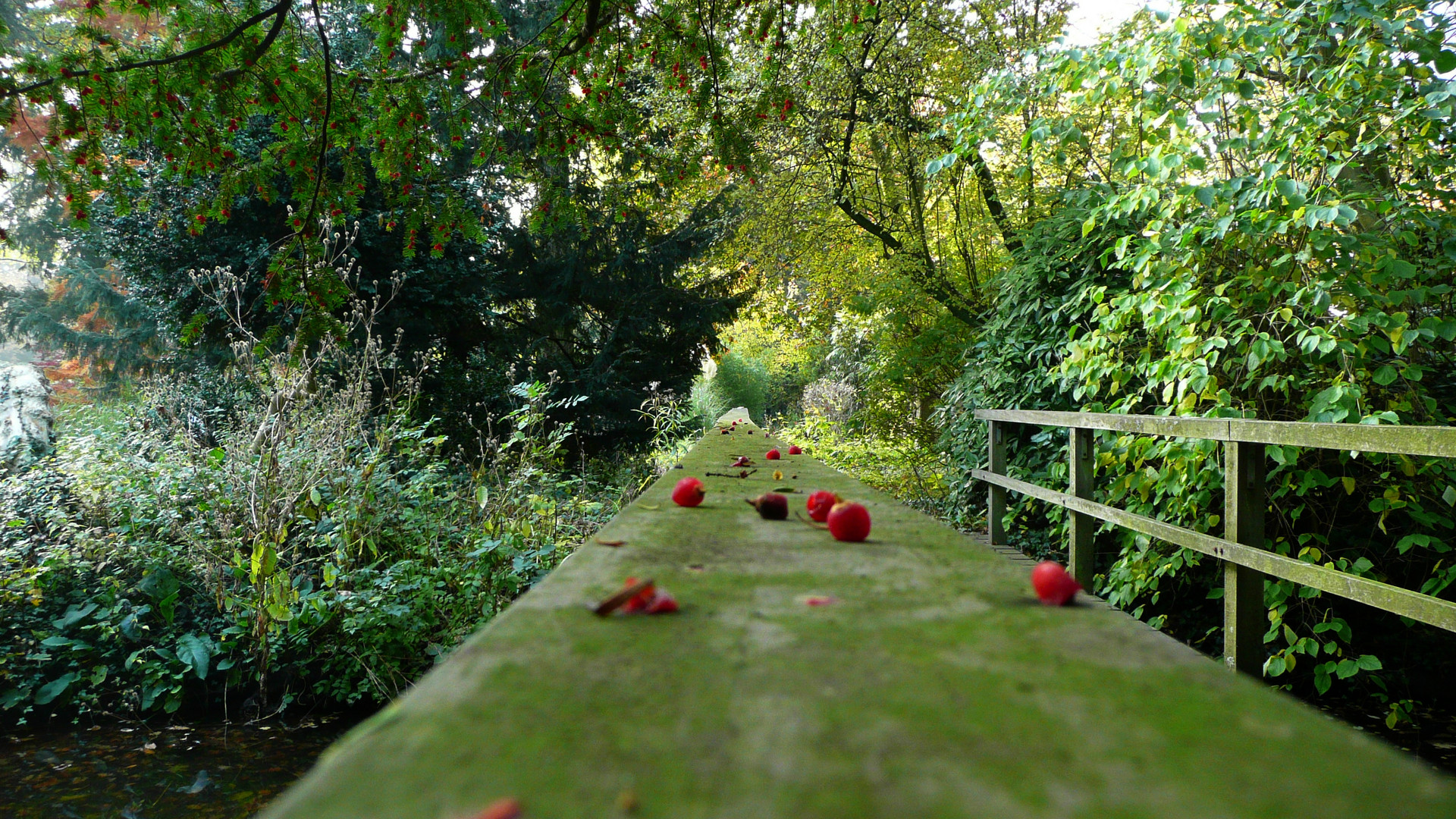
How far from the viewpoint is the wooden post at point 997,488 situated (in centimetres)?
461

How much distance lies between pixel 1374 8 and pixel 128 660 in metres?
5.68

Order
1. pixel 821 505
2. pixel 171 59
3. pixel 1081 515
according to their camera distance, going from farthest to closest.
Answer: pixel 1081 515
pixel 171 59
pixel 821 505

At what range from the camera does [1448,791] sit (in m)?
0.44

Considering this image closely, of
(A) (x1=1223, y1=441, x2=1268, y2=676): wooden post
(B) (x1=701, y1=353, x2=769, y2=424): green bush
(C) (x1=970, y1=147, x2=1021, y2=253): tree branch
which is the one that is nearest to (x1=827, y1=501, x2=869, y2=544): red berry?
(A) (x1=1223, y1=441, x2=1268, y2=676): wooden post

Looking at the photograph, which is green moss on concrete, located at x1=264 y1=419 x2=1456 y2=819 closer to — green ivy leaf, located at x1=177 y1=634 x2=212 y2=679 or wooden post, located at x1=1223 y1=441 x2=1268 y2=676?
wooden post, located at x1=1223 y1=441 x2=1268 y2=676

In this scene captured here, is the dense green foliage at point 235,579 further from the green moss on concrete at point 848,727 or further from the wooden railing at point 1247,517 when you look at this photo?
the green moss on concrete at point 848,727

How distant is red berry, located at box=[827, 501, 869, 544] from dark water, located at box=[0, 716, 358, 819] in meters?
2.87

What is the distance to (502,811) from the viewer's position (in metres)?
0.41

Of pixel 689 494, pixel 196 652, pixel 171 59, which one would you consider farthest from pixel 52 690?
pixel 689 494

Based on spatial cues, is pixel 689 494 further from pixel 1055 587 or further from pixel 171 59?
pixel 171 59

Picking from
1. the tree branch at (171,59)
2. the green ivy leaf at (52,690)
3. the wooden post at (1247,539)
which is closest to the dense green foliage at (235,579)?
the green ivy leaf at (52,690)

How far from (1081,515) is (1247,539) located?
3.58ft

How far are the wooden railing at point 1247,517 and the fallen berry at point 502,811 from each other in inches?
88.6

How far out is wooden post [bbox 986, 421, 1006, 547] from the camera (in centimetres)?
461
